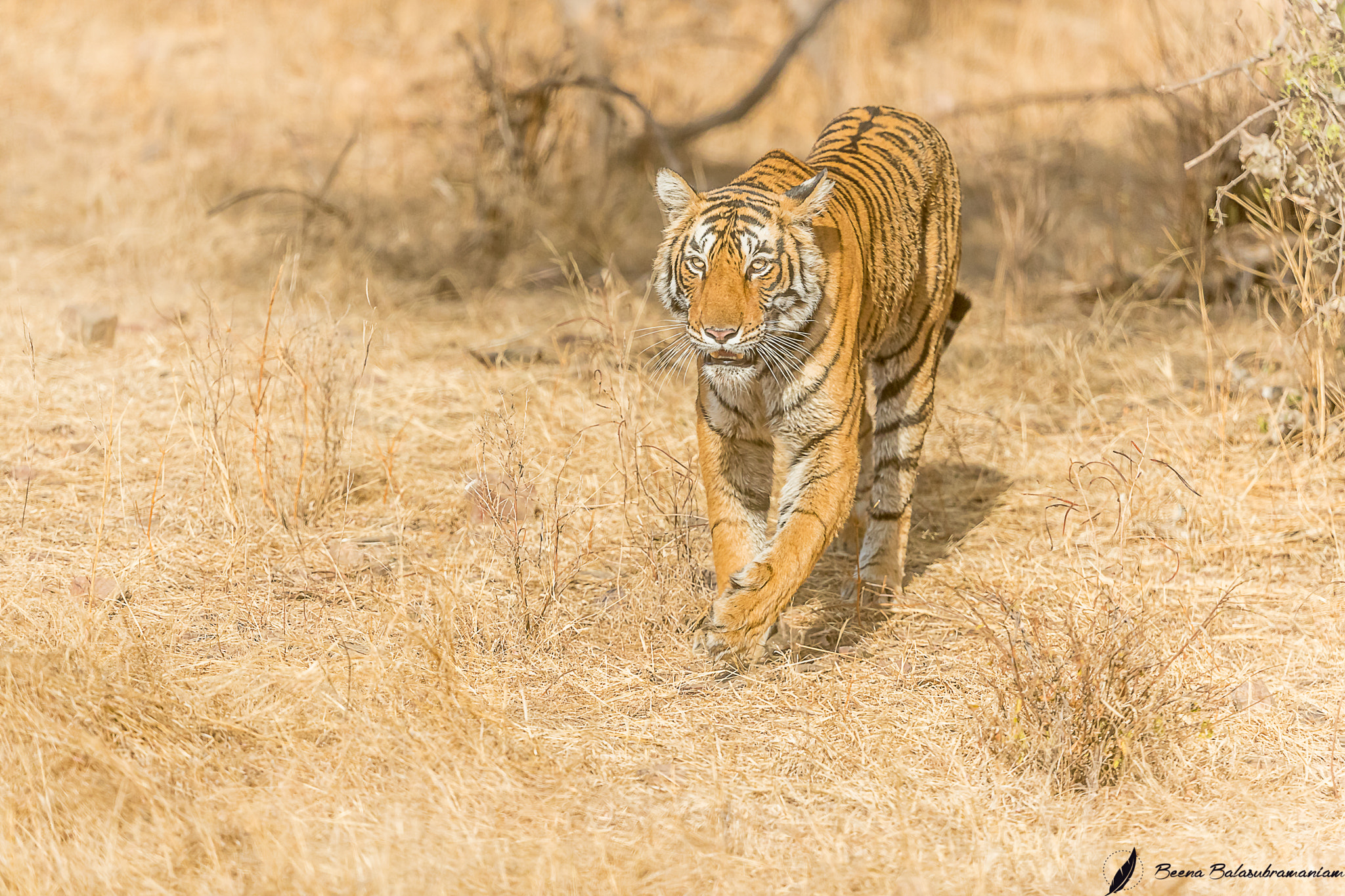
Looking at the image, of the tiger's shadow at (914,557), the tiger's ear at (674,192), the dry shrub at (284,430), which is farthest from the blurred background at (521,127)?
the tiger's ear at (674,192)

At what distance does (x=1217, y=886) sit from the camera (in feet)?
9.40

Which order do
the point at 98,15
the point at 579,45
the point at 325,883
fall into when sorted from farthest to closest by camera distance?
the point at 98,15
the point at 579,45
the point at 325,883

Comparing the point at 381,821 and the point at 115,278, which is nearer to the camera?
the point at 381,821

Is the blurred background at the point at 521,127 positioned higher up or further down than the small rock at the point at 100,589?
higher up

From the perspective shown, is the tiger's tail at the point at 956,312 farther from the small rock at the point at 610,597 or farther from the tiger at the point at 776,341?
the small rock at the point at 610,597

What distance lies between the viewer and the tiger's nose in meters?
3.57

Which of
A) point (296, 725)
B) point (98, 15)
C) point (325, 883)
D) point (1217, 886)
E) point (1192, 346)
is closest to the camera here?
point (325, 883)

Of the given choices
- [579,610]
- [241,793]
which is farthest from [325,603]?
[241,793]

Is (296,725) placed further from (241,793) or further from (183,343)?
(183,343)

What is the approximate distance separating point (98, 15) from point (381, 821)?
417 inches

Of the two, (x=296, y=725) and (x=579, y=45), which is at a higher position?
(x=579, y=45)

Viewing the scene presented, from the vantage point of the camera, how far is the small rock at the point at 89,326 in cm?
620

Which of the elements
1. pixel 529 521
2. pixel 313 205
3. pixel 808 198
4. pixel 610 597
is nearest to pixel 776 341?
pixel 808 198

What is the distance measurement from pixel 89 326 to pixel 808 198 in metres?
3.91
